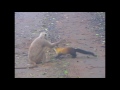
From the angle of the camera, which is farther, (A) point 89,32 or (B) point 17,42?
(A) point 89,32

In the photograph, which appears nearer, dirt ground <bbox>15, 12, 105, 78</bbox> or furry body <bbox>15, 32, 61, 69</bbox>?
dirt ground <bbox>15, 12, 105, 78</bbox>

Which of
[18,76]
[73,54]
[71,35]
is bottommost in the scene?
[18,76]

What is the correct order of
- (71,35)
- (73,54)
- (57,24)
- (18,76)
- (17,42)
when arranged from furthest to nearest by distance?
(57,24)
(71,35)
(17,42)
(73,54)
(18,76)

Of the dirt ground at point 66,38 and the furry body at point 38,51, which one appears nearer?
the dirt ground at point 66,38

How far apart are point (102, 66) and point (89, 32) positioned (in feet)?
9.32

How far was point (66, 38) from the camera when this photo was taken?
9484mm

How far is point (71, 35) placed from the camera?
389 inches

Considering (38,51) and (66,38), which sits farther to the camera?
(66,38)

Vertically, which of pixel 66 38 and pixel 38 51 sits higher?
pixel 66 38

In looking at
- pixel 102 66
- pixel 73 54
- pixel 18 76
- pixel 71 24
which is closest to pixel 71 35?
pixel 71 24

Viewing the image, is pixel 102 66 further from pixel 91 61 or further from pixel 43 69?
pixel 43 69

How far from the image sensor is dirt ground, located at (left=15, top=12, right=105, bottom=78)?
720cm

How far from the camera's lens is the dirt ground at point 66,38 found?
7.20 meters

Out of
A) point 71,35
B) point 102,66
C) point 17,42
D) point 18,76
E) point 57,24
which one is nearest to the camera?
point 18,76
